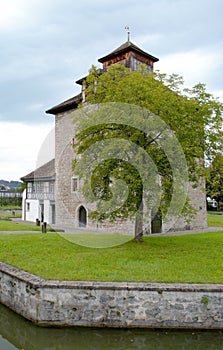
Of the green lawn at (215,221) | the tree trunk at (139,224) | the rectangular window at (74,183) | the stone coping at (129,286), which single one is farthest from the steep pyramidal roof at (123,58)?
the stone coping at (129,286)

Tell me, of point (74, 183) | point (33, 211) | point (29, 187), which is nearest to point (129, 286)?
point (74, 183)

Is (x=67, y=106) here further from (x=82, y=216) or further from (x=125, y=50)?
(x=82, y=216)

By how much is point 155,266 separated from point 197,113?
6067 millimetres

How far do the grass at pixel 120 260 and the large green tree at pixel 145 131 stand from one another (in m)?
1.41

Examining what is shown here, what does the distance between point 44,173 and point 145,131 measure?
18.1 meters

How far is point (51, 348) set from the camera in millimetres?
6719

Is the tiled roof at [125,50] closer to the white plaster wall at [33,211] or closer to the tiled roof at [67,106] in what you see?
the tiled roof at [67,106]

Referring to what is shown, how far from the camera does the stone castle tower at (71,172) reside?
2233 cm

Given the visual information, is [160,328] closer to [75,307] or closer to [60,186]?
[75,307]

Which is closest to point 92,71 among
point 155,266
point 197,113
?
point 197,113

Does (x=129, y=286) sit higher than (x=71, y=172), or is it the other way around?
(x=71, y=172)

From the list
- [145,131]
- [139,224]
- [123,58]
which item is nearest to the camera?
[145,131]

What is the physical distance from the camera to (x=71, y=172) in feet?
78.1

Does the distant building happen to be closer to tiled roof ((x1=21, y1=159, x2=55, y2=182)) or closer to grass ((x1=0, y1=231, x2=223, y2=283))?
tiled roof ((x1=21, y1=159, x2=55, y2=182))
